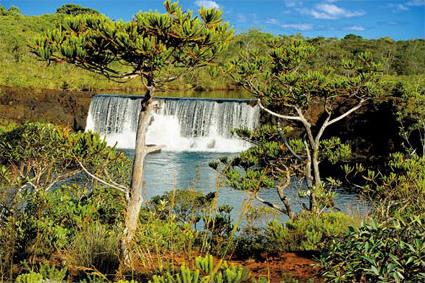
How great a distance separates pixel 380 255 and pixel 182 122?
25345 mm

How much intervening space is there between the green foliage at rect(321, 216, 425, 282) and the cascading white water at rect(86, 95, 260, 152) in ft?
75.9

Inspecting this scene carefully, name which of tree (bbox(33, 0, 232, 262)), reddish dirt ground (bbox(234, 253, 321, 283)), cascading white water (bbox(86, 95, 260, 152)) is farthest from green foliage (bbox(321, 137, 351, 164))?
cascading white water (bbox(86, 95, 260, 152))

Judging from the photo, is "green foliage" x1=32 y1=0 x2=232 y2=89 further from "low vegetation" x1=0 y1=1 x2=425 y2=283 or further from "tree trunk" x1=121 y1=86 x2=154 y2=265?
"tree trunk" x1=121 y1=86 x2=154 y2=265

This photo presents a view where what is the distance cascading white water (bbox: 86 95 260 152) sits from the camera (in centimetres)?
2692

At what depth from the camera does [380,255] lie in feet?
8.71

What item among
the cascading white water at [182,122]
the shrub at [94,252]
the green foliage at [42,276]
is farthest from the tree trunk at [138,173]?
the cascading white water at [182,122]

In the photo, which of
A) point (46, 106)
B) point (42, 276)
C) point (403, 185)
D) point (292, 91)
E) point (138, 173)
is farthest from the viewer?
point (46, 106)

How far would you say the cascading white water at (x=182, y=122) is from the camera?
26922 millimetres

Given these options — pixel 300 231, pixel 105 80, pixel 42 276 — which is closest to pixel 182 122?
pixel 105 80

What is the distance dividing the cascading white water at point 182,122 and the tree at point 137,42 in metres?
21.4

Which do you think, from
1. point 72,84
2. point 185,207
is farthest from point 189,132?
point 185,207

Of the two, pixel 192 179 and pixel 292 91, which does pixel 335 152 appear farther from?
pixel 192 179

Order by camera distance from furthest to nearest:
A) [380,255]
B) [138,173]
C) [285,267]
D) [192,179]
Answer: [192,179], [285,267], [138,173], [380,255]

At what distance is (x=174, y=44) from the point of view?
4.58 metres
